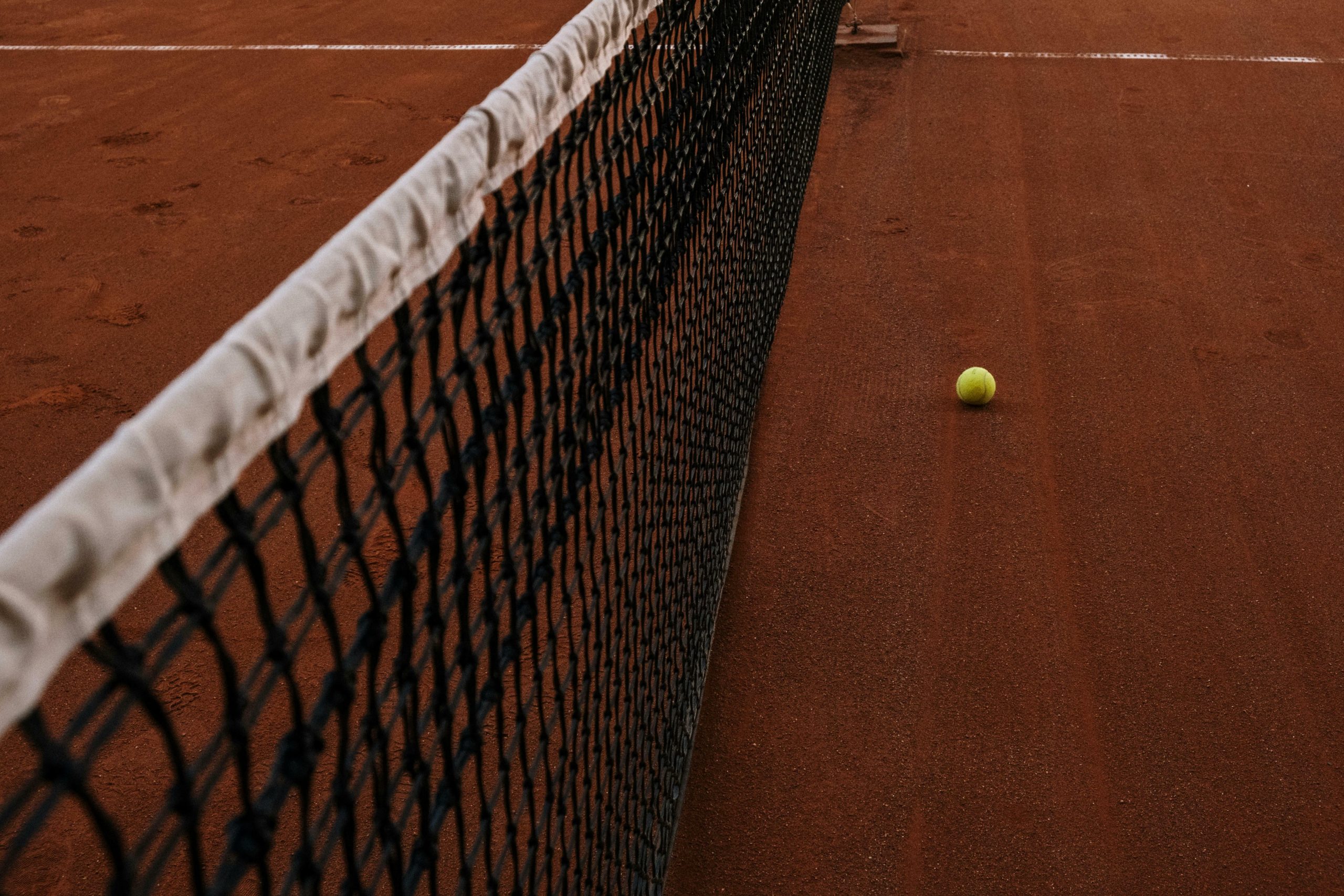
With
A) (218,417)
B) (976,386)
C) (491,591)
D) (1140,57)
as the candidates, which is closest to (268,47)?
(1140,57)

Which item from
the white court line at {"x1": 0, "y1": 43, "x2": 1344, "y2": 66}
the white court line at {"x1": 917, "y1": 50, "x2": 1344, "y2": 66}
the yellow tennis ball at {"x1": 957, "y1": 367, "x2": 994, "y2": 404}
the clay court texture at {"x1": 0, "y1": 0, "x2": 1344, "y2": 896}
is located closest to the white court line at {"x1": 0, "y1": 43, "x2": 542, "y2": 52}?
the white court line at {"x1": 0, "y1": 43, "x2": 1344, "y2": 66}

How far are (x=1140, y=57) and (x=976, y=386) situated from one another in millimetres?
4893

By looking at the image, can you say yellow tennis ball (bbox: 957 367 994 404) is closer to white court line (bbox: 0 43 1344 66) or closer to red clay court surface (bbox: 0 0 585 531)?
red clay court surface (bbox: 0 0 585 531)

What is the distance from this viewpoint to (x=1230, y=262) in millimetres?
4930

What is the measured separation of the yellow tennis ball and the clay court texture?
0.05 metres

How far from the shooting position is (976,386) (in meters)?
3.89

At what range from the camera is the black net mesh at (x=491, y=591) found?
974 millimetres

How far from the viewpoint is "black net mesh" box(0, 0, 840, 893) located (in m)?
0.97

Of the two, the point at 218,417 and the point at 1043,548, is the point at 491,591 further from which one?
the point at 1043,548

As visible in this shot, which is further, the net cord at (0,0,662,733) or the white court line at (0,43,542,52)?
the white court line at (0,43,542,52)

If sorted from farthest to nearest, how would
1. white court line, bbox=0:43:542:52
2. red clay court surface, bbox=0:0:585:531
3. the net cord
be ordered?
white court line, bbox=0:43:542:52
red clay court surface, bbox=0:0:585:531
the net cord

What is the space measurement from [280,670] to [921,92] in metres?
6.78

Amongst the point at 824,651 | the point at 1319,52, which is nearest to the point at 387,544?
the point at 824,651

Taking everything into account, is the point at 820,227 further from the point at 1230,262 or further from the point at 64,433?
the point at 64,433
